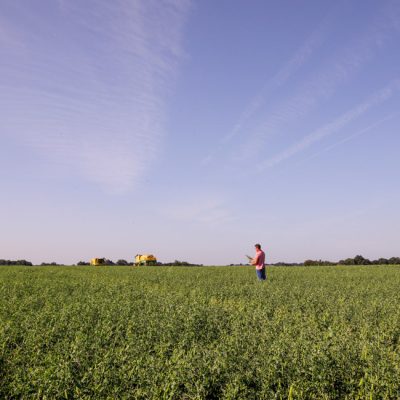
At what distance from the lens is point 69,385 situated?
5340mm

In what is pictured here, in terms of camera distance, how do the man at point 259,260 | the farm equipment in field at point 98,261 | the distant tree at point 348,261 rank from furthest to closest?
1. the farm equipment in field at point 98,261
2. the distant tree at point 348,261
3. the man at point 259,260

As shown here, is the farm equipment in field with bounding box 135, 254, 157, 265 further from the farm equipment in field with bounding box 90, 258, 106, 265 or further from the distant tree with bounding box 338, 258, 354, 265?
the distant tree with bounding box 338, 258, 354, 265

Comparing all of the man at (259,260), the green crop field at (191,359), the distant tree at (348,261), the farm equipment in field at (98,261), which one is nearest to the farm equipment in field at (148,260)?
the farm equipment in field at (98,261)

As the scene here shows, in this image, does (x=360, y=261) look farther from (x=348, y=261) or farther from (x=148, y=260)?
(x=148, y=260)

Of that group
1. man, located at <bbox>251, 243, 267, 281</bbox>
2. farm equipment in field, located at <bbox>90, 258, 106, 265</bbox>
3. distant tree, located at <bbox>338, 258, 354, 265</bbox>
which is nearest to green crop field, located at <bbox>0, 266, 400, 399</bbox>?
man, located at <bbox>251, 243, 267, 281</bbox>

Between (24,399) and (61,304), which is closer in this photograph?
(24,399)

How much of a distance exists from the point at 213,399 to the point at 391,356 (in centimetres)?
294

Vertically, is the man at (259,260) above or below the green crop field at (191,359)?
above

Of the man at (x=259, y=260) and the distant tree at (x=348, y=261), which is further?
the distant tree at (x=348, y=261)

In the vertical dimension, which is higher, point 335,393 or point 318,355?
point 318,355

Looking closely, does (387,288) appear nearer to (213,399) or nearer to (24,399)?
(213,399)

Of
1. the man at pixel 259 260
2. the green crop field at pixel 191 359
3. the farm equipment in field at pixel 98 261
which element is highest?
the farm equipment in field at pixel 98 261

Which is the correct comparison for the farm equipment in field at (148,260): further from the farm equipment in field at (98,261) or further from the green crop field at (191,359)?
the green crop field at (191,359)

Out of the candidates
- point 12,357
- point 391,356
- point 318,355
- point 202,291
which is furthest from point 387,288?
point 12,357
